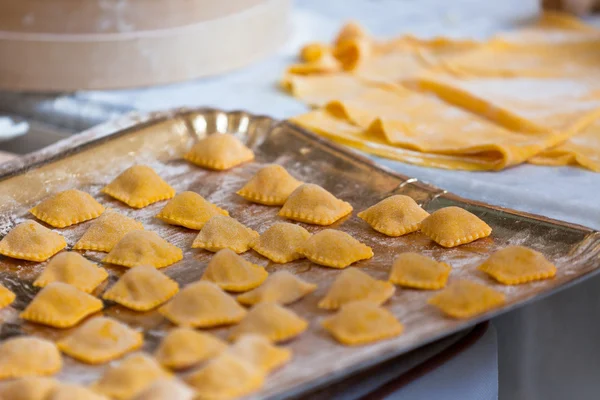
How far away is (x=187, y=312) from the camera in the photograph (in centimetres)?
131

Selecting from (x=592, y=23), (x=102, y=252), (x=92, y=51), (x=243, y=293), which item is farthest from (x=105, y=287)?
(x=592, y=23)

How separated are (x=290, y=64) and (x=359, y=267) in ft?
4.85

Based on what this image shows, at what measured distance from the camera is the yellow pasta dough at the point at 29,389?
3.61 feet

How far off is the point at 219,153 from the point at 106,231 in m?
0.44

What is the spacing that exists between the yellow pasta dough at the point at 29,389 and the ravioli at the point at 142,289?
268mm

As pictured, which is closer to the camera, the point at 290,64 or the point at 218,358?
the point at 218,358

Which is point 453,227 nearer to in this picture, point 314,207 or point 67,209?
point 314,207

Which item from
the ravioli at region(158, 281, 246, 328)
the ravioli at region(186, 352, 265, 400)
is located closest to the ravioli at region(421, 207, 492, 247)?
the ravioli at region(158, 281, 246, 328)

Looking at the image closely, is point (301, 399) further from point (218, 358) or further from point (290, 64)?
point (290, 64)

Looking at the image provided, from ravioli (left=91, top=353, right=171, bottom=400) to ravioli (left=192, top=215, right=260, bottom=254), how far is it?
45 cm

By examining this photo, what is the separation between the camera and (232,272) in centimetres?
144

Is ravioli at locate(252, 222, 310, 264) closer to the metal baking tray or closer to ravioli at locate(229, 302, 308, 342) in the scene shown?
the metal baking tray

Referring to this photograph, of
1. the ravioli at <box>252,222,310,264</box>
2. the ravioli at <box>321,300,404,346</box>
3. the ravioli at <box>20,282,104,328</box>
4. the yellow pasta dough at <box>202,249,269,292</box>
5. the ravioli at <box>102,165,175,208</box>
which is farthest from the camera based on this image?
the ravioli at <box>102,165,175,208</box>

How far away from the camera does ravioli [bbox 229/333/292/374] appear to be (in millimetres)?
1140
